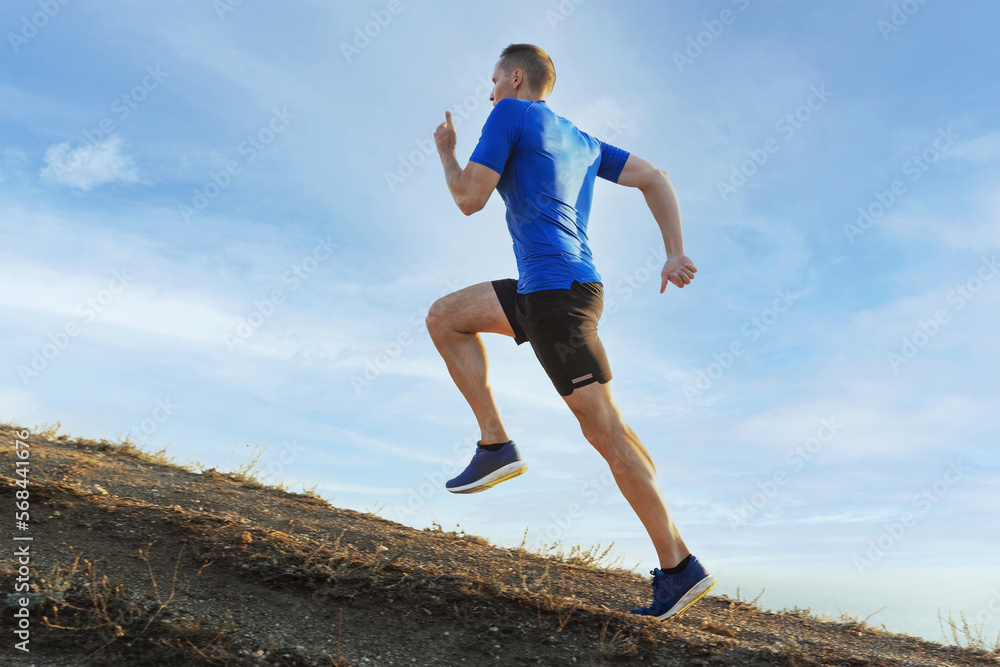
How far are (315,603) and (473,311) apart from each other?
5.68 ft

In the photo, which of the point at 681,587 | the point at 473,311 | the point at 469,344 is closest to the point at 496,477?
the point at 469,344

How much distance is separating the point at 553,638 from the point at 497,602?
14.7 inches

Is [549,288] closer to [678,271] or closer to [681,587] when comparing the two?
[678,271]

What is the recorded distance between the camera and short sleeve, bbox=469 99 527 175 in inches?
141

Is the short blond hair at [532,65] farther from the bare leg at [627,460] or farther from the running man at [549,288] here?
the bare leg at [627,460]

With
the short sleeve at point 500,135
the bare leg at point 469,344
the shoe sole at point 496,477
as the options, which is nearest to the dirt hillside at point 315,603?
the shoe sole at point 496,477

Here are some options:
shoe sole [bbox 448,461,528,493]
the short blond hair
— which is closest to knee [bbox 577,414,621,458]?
shoe sole [bbox 448,461,528,493]

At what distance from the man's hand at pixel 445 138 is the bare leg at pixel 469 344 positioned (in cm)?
75

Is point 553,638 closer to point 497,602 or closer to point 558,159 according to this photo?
point 497,602

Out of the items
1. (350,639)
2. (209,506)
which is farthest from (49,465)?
(350,639)

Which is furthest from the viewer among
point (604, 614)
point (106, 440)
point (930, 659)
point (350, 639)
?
point (106, 440)

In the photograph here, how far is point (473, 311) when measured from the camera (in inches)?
152

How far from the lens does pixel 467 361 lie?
13.1 feet

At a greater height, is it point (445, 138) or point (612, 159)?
point (612, 159)
